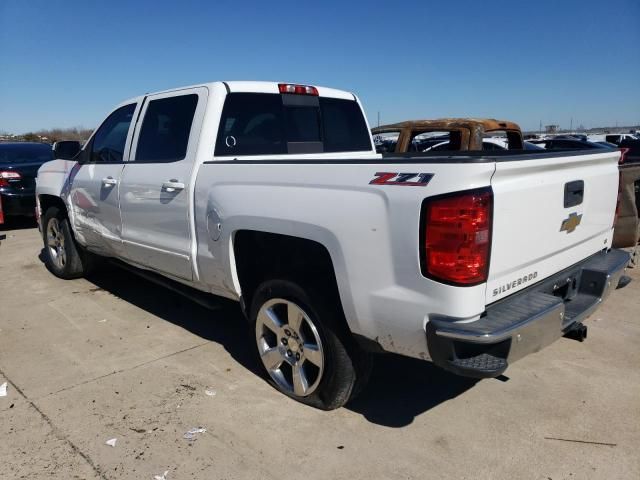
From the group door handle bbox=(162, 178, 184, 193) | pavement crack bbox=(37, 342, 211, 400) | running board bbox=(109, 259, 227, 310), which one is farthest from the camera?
running board bbox=(109, 259, 227, 310)

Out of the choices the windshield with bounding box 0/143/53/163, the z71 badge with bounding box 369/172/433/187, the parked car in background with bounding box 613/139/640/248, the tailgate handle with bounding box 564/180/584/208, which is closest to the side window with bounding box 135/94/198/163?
the z71 badge with bounding box 369/172/433/187

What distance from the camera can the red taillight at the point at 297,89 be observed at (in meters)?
4.29

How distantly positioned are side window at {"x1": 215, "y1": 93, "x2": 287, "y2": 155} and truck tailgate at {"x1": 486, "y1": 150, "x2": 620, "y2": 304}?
2.10m

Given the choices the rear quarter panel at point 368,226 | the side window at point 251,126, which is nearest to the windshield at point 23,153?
the side window at point 251,126

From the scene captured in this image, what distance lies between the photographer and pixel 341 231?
269 cm

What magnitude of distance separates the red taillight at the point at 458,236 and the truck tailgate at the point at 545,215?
0.07m

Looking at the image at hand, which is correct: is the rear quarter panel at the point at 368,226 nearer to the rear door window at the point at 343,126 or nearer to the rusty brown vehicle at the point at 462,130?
the rear door window at the point at 343,126

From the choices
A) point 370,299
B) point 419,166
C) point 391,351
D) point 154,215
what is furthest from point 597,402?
point 154,215

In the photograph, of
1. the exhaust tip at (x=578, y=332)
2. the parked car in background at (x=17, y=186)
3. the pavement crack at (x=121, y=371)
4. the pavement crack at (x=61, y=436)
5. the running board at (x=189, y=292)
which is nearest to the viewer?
the pavement crack at (x=61, y=436)

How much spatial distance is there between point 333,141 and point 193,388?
239 centimetres

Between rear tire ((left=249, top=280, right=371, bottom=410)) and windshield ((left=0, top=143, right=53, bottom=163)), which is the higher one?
windshield ((left=0, top=143, right=53, bottom=163))

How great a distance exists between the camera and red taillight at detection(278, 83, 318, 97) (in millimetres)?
4289

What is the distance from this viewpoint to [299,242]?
3025mm

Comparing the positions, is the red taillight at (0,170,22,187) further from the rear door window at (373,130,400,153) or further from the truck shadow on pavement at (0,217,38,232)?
the rear door window at (373,130,400,153)
